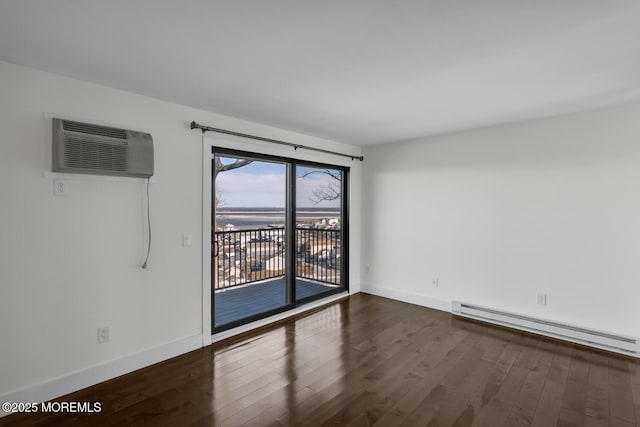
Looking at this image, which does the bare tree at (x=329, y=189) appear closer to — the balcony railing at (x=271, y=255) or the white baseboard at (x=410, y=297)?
the balcony railing at (x=271, y=255)

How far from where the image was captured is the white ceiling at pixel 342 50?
5.00 ft

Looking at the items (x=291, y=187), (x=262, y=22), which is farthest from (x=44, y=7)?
(x=291, y=187)

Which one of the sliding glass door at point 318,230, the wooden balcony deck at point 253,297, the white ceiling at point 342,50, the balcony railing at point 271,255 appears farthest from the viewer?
the balcony railing at point 271,255

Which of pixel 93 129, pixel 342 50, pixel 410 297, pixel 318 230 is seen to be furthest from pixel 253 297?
pixel 342 50

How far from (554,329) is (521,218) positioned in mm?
1200

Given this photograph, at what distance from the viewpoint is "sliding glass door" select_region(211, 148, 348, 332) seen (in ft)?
12.0

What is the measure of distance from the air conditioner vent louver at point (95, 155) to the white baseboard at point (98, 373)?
1.55m

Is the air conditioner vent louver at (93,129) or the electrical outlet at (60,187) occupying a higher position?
the air conditioner vent louver at (93,129)

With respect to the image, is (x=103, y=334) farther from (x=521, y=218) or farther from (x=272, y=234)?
(x=521, y=218)

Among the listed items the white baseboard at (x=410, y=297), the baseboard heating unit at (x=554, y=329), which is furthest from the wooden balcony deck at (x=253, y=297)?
the baseboard heating unit at (x=554, y=329)

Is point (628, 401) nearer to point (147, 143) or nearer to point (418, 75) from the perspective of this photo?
point (418, 75)

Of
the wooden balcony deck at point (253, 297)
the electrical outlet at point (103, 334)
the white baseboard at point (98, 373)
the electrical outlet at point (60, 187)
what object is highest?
the electrical outlet at point (60, 187)

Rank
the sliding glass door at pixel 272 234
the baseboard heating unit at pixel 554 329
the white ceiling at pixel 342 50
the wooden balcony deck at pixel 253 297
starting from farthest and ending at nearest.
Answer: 1. the wooden balcony deck at pixel 253 297
2. the sliding glass door at pixel 272 234
3. the baseboard heating unit at pixel 554 329
4. the white ceiling at pixel 342 50

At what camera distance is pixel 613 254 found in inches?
120
